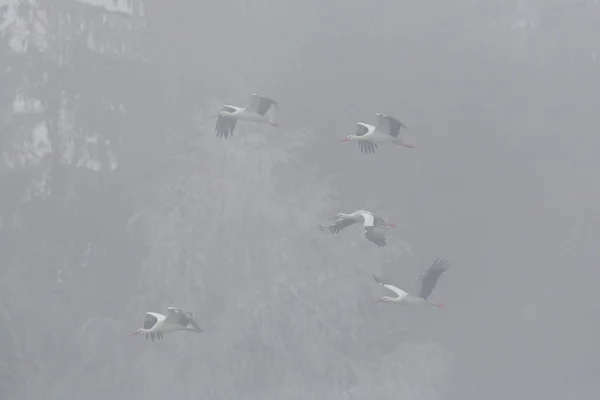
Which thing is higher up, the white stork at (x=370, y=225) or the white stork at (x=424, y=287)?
the white stork at (x=370, y=225)

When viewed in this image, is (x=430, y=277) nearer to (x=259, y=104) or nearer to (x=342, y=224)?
(x=342, y=224)

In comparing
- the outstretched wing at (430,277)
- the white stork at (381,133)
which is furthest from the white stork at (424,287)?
the white stork at (381,133)

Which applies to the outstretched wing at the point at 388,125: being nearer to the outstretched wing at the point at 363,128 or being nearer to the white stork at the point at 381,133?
the white stork at the point at 381,133

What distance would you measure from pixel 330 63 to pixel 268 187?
3.90 meters

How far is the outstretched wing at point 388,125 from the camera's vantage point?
45.0ft

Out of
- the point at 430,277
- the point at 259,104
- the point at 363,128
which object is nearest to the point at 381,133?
the point at 363,128

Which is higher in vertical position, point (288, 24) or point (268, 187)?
point (288, 24)

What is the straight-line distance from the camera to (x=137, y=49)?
2739cm

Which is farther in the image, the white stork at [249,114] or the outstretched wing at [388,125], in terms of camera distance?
the white stork at [249,114]

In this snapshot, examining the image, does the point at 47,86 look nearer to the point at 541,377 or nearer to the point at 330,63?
the point at 330,63

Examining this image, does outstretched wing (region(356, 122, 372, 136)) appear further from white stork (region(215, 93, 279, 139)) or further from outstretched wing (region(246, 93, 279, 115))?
outstretched wing (region(246, 93, 279, 115))

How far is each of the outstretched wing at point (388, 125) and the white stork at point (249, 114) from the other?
1.40 m

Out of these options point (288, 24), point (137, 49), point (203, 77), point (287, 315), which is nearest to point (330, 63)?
point (288, 24)

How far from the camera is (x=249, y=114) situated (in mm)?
14617
